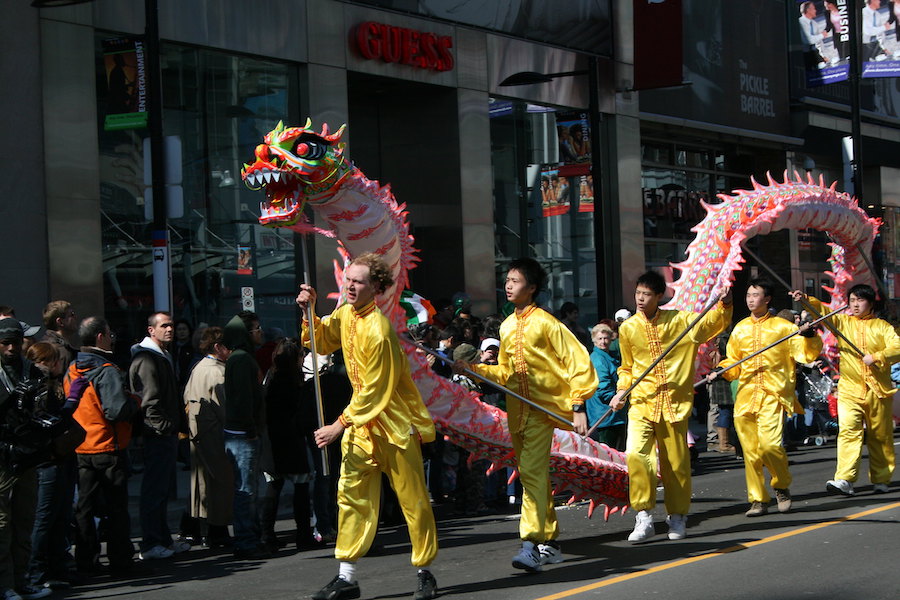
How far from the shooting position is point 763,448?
10172 mm

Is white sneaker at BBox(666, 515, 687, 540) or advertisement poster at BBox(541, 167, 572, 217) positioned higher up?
Answer: advertisement poster at BBox(541, 167, 572, 217)

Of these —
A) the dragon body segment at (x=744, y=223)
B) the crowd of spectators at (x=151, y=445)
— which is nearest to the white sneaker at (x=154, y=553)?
the crowd of spectators at (x=151, y=445)

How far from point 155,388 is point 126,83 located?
19.3 feet

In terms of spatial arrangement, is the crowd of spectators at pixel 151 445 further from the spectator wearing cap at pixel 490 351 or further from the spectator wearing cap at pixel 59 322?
the spectator wearing cap at pixel 490 351

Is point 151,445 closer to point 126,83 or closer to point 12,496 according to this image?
point 12,496

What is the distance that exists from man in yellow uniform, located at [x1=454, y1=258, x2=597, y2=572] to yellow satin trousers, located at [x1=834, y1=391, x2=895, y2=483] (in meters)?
3.86

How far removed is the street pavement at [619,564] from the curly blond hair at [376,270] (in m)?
1.80

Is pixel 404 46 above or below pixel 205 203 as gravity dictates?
above

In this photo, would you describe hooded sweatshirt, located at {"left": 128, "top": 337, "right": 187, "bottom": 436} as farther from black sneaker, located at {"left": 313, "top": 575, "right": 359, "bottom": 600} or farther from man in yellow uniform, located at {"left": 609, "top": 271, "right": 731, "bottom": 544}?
man in yellow uniform, located at {"left": 609, "top": 271, "right": 731, "bottom": 544}

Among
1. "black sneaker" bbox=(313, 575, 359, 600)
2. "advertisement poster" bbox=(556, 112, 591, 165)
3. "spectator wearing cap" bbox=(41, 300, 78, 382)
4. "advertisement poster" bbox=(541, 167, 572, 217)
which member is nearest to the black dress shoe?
"spectator wearing cap" bbox=(41, 300, 78, 382)

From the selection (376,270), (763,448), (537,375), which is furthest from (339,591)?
(763,448)

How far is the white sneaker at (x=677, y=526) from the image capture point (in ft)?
30.3

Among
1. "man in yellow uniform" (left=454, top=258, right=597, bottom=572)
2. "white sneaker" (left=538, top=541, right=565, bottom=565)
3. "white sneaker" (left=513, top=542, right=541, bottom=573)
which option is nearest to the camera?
"white sneaker" (left=513, top=542, right=541, bottom=573)

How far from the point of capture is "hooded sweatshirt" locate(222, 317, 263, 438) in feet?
30.7
